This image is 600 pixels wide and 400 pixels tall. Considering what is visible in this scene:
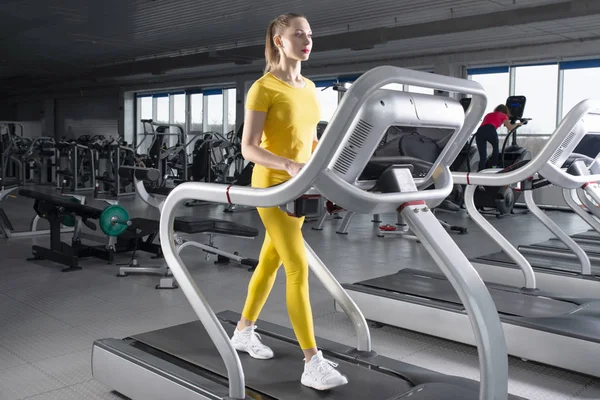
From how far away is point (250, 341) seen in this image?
2572mm

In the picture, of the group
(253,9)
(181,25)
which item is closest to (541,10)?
(253,9)

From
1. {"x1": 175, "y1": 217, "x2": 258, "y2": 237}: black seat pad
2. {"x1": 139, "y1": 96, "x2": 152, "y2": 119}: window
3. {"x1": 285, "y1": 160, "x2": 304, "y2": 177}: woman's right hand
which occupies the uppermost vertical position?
{"x1": 139, "y1": 96, "x2": 152, "y2": 119}: window

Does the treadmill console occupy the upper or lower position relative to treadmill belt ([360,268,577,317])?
upper

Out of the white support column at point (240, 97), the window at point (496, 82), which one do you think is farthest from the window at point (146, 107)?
the window at point (496, 82)

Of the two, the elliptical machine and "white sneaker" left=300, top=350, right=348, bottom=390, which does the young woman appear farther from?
the elliptical machine

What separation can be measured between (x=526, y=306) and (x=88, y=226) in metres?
3.56

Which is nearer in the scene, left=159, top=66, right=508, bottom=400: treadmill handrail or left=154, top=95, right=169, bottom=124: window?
left=159, top=66, right=508, bottom=400: treadmill handrail

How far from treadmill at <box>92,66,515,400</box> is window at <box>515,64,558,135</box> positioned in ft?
30.8

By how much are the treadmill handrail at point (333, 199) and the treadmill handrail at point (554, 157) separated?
3.97 feet

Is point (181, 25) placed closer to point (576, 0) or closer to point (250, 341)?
point (576, 0)

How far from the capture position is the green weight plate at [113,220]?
184 inches

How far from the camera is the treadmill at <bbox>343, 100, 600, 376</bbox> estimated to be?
2.79 m

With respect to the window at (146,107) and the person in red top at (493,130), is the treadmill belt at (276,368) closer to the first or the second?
the person in red top at (493,130)

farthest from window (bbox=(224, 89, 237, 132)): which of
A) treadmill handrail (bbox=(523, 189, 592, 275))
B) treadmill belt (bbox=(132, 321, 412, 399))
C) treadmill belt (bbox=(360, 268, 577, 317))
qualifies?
treadmill belt (bbox=(132, 321, 412, 399))
